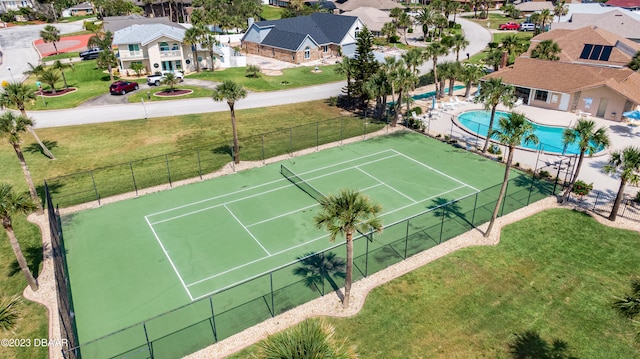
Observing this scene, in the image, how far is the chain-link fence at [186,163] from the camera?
108 feet

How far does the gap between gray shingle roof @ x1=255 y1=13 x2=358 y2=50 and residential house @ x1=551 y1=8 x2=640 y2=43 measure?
131 ft

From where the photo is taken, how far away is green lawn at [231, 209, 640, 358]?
19.5m

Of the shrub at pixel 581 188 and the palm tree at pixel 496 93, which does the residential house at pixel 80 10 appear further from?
the shrub at pixel 581 188

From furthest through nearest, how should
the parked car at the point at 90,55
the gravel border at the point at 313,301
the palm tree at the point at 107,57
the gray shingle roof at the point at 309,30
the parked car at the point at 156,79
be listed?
the gray shingle roof at the point at 309,30
the parked car at the point at 90,55
the palm tree at the point at 107,57
the parked car at the point at 156,79
the gravel border at the point at 313,301

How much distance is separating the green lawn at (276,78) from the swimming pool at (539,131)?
22611 millimetres

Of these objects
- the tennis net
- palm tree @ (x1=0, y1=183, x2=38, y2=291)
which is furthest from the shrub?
palm tree @ (x1=0, y1=183, x2=38, y2=291)

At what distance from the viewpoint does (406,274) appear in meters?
24.0

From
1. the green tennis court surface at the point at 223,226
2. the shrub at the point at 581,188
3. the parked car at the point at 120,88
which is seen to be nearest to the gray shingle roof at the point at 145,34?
the parked car at the point at 120,88

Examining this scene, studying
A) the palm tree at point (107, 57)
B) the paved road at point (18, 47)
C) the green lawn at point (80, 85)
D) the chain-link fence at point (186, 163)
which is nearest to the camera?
the chain-link fence at point (186, 163)

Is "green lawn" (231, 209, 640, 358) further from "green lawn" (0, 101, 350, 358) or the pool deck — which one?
"green lawn" (0, 101, 350, 358)

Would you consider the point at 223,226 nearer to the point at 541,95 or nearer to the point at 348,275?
the point at 348,275

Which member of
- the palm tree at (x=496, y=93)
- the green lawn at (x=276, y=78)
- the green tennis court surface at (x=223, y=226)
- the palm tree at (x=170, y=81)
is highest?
the palm tree at (x=496, y=93)

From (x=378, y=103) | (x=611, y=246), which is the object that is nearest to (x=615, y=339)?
(x=611, y=246)

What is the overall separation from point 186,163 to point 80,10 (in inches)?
4721
